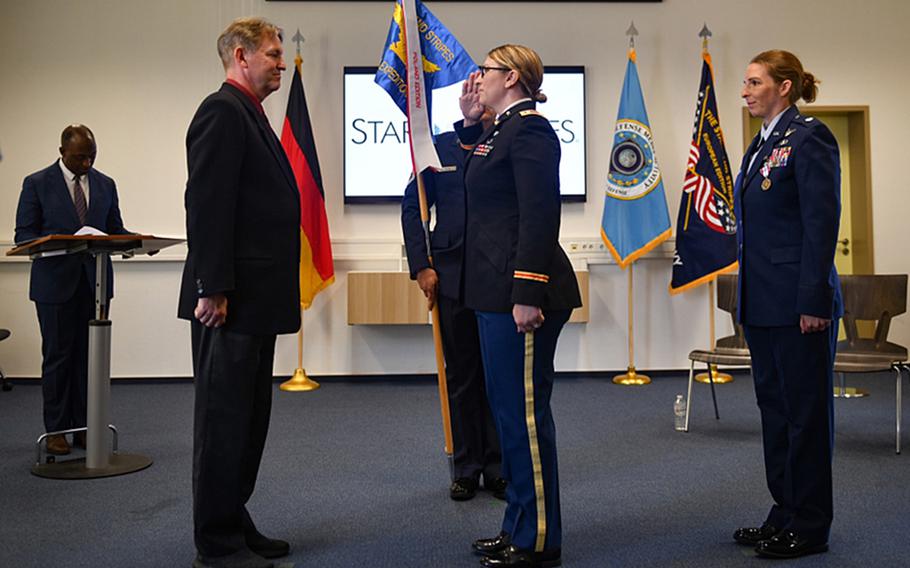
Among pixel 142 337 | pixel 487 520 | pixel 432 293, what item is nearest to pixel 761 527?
pixel 487 520

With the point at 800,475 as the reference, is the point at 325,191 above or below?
above

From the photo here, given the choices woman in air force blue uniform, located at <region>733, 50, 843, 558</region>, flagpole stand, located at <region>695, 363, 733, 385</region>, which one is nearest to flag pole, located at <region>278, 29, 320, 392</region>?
flagpole stand, located at <region>695, 363, 733, 385</region>

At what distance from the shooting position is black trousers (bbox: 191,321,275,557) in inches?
90.7

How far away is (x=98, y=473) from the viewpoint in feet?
11.5

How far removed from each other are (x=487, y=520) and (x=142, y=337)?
14.5 feet

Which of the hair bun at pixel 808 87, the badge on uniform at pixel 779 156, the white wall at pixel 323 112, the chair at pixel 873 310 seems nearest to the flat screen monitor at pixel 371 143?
the white wall at pixel 323 112

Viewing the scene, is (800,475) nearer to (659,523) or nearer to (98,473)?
(659,523)

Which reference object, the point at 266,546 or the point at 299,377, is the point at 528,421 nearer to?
the point at 266,546

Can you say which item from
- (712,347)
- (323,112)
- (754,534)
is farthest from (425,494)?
(323,112)

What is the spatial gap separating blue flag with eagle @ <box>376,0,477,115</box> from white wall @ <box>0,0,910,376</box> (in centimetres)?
310

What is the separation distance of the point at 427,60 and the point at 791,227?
5.34 feet

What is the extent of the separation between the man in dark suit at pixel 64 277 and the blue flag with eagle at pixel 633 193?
12.1 ft

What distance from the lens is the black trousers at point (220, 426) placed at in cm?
230

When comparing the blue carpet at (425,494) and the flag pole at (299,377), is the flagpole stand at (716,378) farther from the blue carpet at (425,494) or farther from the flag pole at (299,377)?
the flag pole at (299,377)
